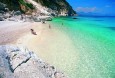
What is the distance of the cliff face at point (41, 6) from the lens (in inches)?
2921

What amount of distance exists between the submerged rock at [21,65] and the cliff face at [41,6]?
202 ft

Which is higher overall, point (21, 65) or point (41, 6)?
point (21, 65)

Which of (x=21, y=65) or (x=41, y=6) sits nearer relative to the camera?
(x=21, y=65)

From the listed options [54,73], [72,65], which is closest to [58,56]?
[72,65]

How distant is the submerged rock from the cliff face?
6161 centimetres

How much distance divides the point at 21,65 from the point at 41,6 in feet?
306

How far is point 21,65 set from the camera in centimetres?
1020

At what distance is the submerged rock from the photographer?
367 inches

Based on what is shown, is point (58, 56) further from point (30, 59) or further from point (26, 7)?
point (26, 7)

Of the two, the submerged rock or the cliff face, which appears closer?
the submerged rock

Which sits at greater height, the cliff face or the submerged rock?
the submerged rock

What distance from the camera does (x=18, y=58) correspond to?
1061 centimetres

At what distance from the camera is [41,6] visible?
4001 inches

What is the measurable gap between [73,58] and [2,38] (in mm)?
9535
